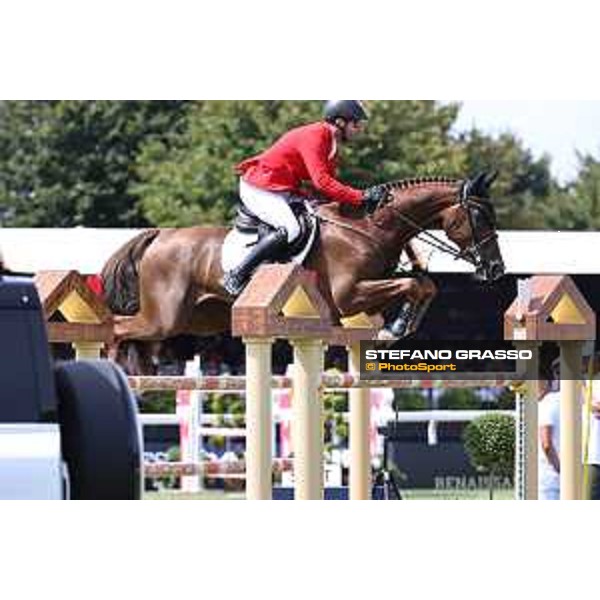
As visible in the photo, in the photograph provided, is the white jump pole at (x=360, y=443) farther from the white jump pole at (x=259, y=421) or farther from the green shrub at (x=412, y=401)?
the white jump pole at (x=259, y=421)

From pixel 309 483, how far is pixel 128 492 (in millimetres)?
6765

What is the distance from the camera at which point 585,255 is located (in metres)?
14.7

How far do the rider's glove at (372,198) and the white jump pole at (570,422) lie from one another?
1603 millimetres

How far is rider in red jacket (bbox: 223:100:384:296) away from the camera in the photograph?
15.2 m

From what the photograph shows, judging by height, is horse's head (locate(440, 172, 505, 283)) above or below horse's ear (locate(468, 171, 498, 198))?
below

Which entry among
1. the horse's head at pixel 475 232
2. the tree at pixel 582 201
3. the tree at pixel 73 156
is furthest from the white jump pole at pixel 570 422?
the tree at pixel 73 156

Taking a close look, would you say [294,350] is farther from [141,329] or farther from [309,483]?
[141,329]

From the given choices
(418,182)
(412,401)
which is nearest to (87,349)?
(418,182)

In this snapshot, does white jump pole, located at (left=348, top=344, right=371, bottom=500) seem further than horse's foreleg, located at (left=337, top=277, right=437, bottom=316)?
Yes

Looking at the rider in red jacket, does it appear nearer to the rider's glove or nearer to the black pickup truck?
the rider's glove

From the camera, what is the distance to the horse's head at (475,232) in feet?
50.0

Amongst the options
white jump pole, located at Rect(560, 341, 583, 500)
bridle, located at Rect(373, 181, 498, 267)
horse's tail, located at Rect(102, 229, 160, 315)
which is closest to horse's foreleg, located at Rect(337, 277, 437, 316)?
bridle, located at Rect(373, 181, 498, 267)

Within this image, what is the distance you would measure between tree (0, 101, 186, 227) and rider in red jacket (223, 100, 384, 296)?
8.59 ft
